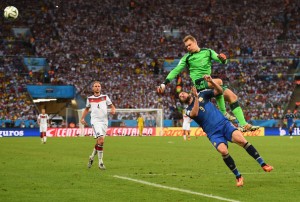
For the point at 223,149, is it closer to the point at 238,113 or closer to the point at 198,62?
the point at 238,113

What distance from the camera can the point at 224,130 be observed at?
47.2 ft

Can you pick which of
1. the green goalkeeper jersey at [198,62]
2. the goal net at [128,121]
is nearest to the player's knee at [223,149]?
the green goalkeeper jersey at [198,62]

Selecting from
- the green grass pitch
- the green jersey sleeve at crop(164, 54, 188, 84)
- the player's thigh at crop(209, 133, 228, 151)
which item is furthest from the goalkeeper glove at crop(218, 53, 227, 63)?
the green grass pitch

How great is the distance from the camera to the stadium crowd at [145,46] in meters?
68.1

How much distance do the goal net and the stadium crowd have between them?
6.19ft

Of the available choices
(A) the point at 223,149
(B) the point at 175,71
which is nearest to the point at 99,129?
(B) the point at 175,71

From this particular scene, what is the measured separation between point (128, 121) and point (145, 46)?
1228cm

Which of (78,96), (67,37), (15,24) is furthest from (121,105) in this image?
(15,24)

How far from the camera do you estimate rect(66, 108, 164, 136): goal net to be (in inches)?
2472

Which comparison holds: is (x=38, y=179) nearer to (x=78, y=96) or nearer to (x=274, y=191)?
(x=274, y=191)

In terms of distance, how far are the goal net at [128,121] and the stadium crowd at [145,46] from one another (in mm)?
1886

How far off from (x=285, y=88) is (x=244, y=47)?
841 cm

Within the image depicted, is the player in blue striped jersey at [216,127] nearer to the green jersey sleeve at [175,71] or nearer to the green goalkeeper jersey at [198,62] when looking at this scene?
the green jersey sleeve at [175,71]

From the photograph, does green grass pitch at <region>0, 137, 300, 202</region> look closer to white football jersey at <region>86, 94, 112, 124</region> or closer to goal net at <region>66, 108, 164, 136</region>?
white football jersey at <region>86, 94, 112, 124</region>
